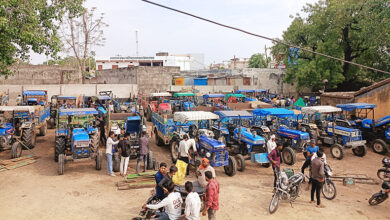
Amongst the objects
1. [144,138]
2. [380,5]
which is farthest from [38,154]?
[380,5]

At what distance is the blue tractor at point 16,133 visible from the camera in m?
10.8

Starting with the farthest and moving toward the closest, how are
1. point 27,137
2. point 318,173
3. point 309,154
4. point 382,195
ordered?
1. point 27,137
2. point 309,154
3. point 382,195
4. point 318,173

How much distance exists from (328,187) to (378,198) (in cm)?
118

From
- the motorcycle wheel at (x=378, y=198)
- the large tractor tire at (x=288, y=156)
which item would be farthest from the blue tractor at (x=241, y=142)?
the motorcycle wheel at (x=378, y=198)

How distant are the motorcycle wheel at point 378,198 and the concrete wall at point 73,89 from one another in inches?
933

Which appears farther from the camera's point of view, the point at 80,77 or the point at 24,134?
the point at 80,77

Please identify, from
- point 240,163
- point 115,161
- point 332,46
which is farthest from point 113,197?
point 332,46

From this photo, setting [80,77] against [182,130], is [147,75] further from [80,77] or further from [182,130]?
[182,130]

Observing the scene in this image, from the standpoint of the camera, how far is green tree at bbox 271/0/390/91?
949 inches

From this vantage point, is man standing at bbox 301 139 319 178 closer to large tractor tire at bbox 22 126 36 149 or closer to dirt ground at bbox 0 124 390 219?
dirt ground at bbox 0 124 390 219

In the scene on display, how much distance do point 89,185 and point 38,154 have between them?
15.1 ft

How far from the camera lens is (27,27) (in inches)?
423

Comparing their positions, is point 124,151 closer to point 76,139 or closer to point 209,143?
point 76,139

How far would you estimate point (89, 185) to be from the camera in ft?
27.8
